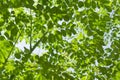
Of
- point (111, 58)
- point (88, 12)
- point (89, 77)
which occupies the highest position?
point (88, 12)

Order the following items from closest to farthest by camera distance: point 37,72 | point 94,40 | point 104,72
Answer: point 37,72
point 104,72
point 94,40

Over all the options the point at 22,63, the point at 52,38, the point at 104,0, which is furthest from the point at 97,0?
the point at 22,63

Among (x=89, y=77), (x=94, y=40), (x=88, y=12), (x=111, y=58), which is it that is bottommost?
(x=89, y=77)

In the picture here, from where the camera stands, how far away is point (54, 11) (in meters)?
3.52

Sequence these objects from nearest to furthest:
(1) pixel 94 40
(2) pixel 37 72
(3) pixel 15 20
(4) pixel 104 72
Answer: (2) pixel 37 72 < (3) pixel 15 20 < (4) pixel 104 72 < (1) pixel 94 40

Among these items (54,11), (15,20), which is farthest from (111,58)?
(15,20)

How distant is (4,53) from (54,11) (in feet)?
3.38

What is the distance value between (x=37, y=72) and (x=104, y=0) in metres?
1.76

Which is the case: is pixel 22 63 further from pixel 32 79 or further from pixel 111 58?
pixel 111 58

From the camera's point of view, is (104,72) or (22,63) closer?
(22,63)

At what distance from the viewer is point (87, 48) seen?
4.42m

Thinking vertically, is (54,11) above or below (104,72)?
above

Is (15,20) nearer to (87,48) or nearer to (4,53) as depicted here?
(4,53)

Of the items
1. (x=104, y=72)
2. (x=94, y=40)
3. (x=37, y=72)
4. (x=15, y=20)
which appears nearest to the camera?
(x=37, y=72)
